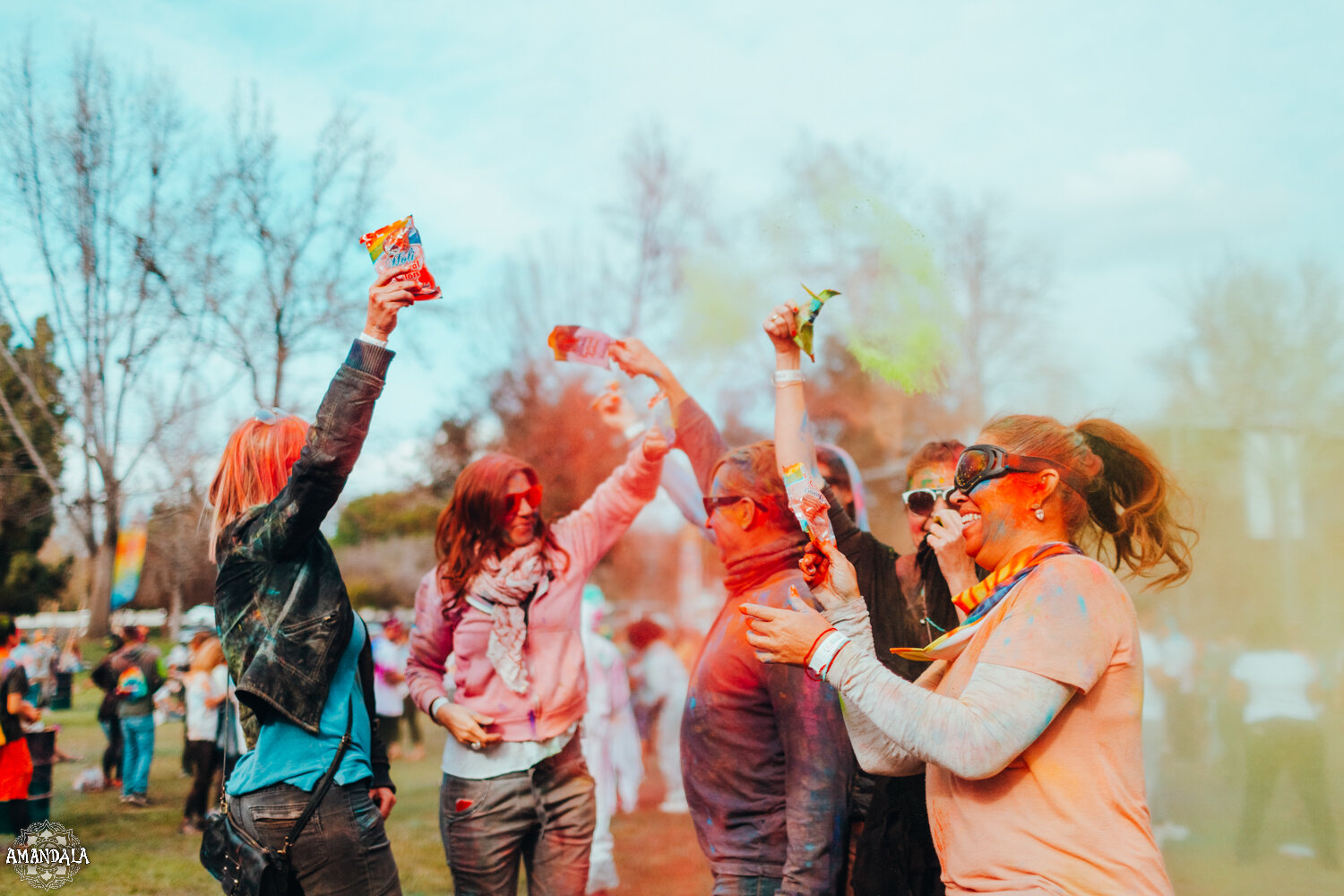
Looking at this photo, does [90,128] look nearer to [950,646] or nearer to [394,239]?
[394,239]

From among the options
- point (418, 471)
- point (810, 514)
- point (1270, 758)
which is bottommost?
point (1270, 758)

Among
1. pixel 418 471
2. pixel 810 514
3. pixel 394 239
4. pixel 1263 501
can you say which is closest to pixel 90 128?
pixel 394 239

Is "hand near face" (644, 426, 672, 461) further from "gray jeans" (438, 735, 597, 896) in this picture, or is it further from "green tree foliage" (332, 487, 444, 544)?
"green tree foliage" (332, 487, 444, 544)

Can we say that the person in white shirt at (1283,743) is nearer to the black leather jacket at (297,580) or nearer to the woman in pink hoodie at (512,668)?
the woman in pink hoodie at (512,668)

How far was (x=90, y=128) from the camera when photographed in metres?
6.34

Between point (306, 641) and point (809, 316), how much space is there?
1.62m

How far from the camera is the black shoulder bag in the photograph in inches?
83.1

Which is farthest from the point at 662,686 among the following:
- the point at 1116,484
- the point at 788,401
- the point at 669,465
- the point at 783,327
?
the point at 1116,484

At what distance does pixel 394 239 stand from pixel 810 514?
1296 millimetres

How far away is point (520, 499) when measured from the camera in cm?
328

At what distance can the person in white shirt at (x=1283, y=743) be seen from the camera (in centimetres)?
657

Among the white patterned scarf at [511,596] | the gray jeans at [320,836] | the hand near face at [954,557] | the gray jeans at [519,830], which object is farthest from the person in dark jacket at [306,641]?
the hand near face at [954,557]

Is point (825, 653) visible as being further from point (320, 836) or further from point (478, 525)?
point (478, 525)

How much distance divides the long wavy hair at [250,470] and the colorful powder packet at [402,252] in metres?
0.51
